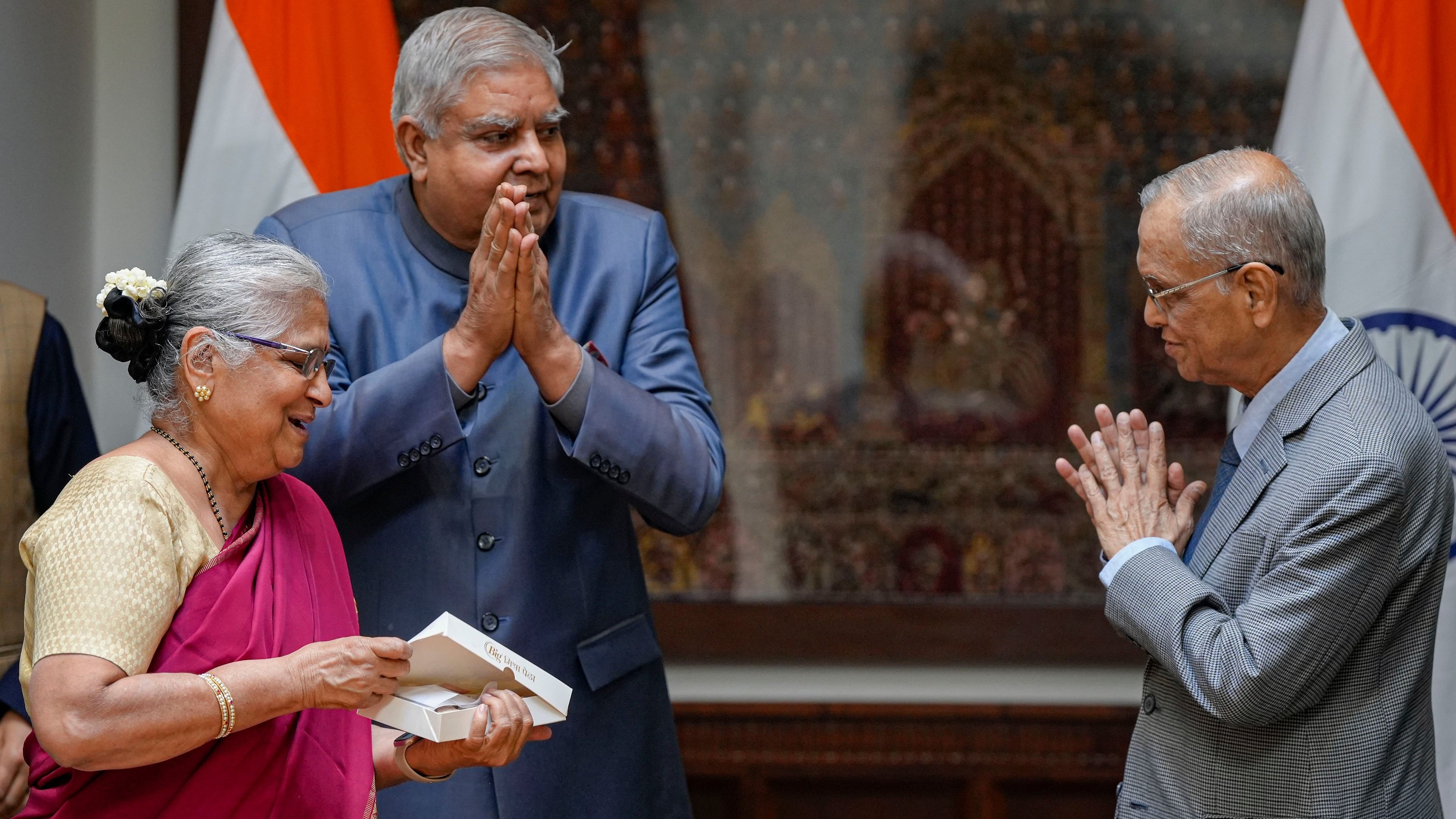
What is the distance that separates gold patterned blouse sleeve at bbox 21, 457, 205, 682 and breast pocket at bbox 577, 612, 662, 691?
2.39 feet

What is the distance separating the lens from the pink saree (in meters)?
1.53

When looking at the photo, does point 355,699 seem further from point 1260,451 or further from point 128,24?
point 128,24

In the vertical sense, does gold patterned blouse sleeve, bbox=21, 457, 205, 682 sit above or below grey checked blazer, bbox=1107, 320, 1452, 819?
above

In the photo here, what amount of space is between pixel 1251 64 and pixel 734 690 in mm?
2332

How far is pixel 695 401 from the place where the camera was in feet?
7.35

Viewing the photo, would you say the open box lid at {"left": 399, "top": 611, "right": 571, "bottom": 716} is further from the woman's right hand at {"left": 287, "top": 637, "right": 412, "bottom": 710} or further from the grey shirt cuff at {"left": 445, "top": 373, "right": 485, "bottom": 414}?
the grey shirt cuff at {"left": 445, "top": 373, "right": 485, "bottom": 414}

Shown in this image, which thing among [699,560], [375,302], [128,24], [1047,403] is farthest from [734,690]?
[128,24]

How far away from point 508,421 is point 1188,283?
109 cm

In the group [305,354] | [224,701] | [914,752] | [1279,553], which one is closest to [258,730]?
[224,701]

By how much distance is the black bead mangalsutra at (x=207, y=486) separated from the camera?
165 centimetres

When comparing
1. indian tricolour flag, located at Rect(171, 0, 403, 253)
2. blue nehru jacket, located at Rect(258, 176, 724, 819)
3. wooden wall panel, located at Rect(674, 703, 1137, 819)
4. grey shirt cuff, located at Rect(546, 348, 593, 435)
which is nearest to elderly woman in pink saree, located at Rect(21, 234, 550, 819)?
blue nehru jacket, located at Rect(258, 176, 724, 819)

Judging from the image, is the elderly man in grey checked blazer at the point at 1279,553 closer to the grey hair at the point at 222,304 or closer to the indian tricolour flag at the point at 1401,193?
the grey hair at the point at 222,304

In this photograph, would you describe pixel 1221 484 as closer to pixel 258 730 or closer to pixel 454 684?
pixel 454 684

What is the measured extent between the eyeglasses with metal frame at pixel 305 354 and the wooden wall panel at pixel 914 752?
2147 millimetres
